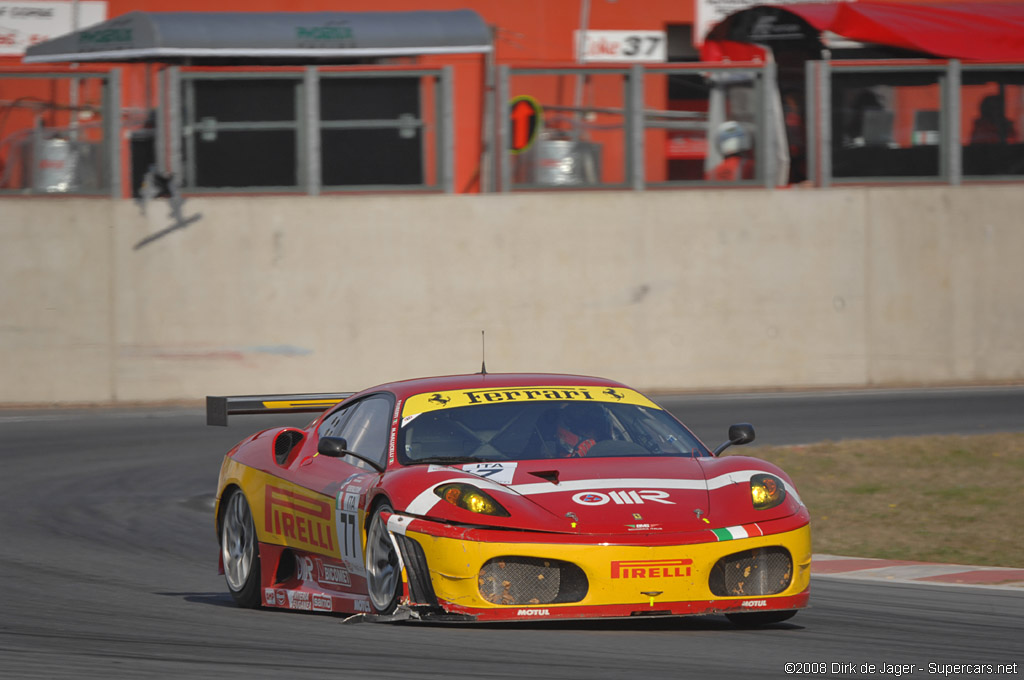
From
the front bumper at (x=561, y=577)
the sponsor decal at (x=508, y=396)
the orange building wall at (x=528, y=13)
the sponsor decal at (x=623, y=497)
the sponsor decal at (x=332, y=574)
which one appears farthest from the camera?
the orange building wall at (x=528, y=13)

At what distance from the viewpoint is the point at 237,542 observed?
8.01 m

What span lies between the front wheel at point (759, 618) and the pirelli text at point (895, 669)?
888mm

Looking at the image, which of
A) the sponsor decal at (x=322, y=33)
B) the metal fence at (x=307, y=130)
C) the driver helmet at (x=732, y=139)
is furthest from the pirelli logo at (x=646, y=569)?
the sponsor decal at (x=322, y=33)

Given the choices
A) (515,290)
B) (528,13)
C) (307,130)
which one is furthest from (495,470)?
(528,13)

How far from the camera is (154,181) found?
19719 millimetres

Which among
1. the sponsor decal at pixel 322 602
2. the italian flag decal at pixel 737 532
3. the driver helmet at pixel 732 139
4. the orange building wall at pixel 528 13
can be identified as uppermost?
the orange building wall at pixel 528 13

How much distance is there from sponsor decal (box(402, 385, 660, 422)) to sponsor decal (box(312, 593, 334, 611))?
860 mm

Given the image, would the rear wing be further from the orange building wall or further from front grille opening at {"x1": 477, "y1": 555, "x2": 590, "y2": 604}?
the orange building wall

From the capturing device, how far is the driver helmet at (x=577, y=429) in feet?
23.0

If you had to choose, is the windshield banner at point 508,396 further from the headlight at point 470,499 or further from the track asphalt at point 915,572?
the track asphalt at point 915,572

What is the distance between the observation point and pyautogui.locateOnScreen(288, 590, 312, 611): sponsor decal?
283 inches

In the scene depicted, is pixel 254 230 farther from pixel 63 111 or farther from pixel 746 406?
pixel 746 406

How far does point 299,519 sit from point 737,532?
2179 mm

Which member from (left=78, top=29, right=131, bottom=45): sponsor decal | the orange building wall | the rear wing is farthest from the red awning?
the rear wing
